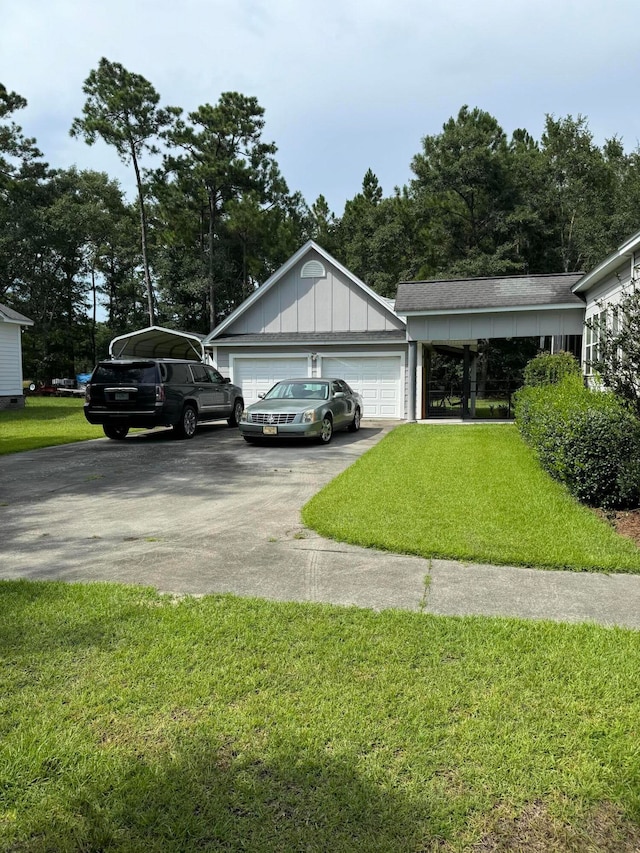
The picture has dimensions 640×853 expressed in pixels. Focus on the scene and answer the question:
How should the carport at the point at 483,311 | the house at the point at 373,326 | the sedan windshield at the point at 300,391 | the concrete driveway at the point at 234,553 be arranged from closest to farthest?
the concrete driveway at the point at 234,553
the sedan windshield at the point at 300,391
the carport at the point at 483,311
the house at the point at 373,326

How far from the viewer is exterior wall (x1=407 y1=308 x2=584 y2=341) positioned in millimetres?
17484

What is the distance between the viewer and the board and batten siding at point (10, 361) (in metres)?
23.8

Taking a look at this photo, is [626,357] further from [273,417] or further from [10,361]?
[10,361]

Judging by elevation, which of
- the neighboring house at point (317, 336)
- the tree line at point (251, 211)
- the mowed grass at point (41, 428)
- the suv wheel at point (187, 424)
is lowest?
the mowed grass at point (41, 428)

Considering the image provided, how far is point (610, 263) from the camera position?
12664mm

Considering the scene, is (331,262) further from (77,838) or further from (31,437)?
(77,838)

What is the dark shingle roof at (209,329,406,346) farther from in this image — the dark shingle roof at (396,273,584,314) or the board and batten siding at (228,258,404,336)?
the dark shingle roof at (396,273,584,314)

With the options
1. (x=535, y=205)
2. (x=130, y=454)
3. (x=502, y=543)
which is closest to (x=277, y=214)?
(x=535, y=205)

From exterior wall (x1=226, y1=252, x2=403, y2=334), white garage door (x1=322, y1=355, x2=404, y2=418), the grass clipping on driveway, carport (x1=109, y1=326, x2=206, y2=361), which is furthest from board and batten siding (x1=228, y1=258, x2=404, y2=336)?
the grass clipping on driveway

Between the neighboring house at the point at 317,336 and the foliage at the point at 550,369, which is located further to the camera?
the neighboring house at the point at 317,336

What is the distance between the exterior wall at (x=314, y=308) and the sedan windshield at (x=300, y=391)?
693 cm

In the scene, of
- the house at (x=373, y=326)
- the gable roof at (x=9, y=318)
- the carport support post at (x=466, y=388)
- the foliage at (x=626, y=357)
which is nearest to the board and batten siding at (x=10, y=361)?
the gable roof at (x=9, y=318)

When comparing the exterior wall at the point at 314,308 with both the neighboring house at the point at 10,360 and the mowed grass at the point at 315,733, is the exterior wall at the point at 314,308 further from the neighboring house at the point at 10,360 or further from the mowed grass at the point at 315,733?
the mowed grass at the point at 315,733

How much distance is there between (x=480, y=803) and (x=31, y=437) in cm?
1515
